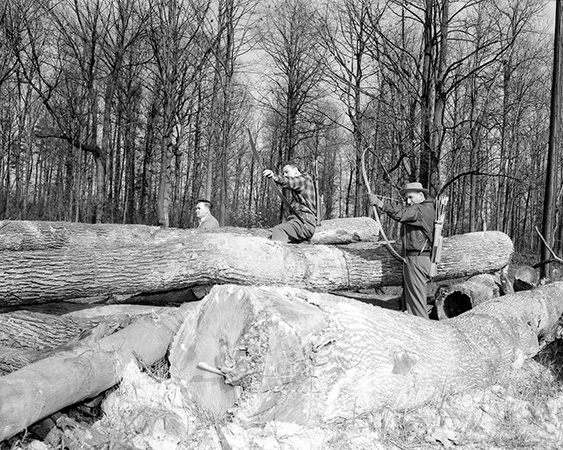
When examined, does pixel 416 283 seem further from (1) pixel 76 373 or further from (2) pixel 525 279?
(1) pixel 76 373

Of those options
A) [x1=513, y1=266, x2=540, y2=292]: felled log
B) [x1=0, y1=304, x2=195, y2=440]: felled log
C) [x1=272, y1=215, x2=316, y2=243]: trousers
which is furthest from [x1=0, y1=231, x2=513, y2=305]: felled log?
[x1=513, y1=266, x2=540, y2=292]: felled log

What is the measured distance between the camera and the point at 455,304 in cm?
784

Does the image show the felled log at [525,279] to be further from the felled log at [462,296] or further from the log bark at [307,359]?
the log bark at [307,359]

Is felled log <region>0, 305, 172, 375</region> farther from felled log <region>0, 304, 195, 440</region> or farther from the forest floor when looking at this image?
the forest floor

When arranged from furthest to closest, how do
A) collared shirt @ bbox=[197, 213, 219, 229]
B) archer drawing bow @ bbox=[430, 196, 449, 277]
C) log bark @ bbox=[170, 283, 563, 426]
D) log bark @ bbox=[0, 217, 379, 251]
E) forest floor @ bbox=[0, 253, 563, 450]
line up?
1. collared shirt @ bbox=[197, 213, 219, 229]
2. log bark @ bbox=[0, 217, 379, 251]
3. archer drawing bow @ bbox=[430, 196, 449, 277]
4. log bark @ bbox=[170, 283, 563, 426]
5. forest floor @ bbox=[0, 253, 563, 450]

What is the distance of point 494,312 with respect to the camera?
585cm

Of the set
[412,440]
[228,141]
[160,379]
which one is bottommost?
[412,440]

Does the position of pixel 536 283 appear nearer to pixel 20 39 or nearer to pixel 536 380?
pixel 536 380

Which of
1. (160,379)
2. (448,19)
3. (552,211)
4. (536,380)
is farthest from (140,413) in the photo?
(448,19)

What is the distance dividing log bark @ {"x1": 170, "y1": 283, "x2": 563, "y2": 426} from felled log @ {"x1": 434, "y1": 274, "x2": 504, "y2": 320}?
302 cm

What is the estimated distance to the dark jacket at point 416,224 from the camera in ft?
21.5

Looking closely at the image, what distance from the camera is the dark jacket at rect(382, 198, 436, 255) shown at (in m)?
6.55

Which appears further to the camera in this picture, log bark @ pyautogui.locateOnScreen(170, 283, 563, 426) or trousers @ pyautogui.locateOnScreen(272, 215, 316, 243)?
trousers @ pyautogui.locateOnScreen(272, 215, 316, 243)

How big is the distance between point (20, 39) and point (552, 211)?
1505 cm
